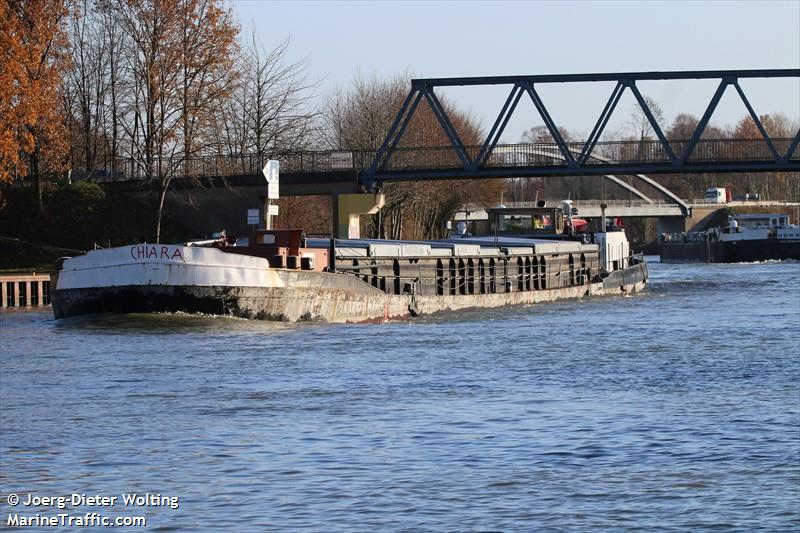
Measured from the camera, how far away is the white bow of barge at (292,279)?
34356mm

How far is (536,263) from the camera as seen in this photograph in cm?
5428

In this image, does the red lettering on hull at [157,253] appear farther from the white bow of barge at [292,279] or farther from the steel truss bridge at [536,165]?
the steel truss bridge at [536,165]

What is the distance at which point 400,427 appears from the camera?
62.8 feet

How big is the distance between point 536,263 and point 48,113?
22.9 m

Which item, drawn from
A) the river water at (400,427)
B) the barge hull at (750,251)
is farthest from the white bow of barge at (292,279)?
the barge hull at (750,251)

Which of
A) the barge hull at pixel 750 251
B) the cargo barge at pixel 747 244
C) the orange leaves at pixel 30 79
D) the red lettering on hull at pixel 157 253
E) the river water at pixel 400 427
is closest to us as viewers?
the river water at pixel 400 427

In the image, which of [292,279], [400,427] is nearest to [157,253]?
[292,279]

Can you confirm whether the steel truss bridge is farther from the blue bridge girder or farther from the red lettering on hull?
the red lettering on hull

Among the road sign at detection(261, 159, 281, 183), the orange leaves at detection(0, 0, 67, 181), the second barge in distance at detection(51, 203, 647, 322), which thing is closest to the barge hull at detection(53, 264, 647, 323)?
the second barge in distance at detection(51, 203, 647, 322)

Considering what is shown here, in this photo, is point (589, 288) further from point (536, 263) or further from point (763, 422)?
point (763, 422)

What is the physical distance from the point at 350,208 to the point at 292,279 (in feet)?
122

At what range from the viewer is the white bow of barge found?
34.4m

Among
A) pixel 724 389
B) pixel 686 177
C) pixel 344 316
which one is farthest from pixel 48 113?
pixel 686 177

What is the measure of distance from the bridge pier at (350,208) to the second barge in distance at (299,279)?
18.8 meters
